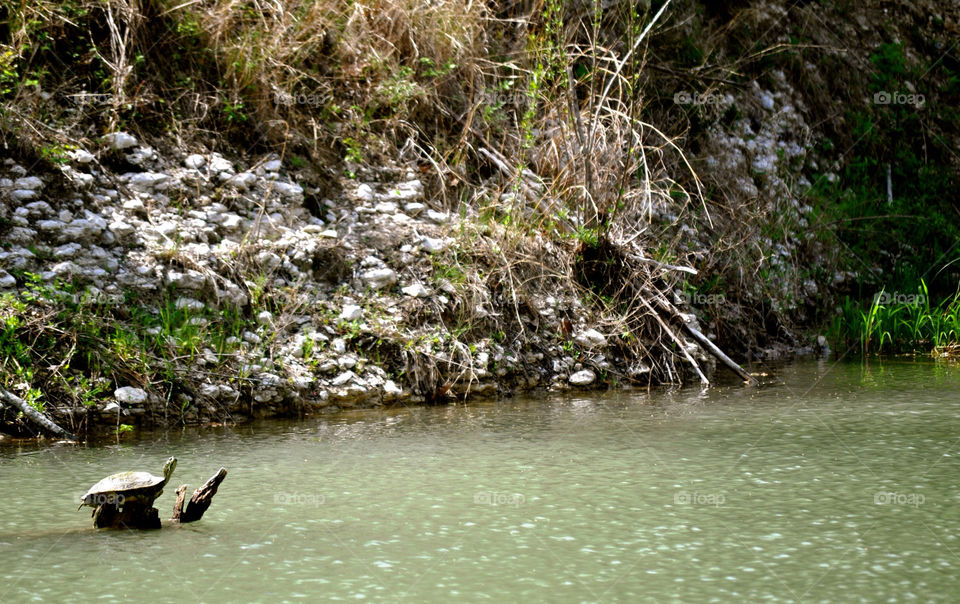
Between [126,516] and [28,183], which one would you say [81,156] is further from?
[126,516]

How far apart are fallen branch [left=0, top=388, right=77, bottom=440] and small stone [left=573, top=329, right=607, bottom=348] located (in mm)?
2911

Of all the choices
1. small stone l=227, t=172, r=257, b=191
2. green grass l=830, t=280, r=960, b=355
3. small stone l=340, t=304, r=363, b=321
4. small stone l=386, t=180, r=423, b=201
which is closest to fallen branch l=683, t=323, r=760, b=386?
green grass l=830, t=280, r=960, b=355

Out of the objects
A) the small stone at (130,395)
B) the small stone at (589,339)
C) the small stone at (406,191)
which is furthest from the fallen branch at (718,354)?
the small stone at (130,395)

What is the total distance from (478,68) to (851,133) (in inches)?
157

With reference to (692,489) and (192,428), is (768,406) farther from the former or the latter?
(192,428)

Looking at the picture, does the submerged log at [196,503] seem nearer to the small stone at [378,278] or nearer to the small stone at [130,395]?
the small stone at [130,395]

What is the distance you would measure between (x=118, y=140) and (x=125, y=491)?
3440 millimetres

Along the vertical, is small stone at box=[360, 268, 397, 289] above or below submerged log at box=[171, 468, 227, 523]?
above

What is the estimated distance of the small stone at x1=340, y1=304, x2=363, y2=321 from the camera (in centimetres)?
563

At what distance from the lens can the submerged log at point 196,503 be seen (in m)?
3.05

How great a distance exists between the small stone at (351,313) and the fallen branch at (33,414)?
1.66m

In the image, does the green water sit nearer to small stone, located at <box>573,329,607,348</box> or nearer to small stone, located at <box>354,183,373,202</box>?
small stone, located at <box>573,329,607,348</box>

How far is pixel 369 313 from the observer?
5695 millimetres

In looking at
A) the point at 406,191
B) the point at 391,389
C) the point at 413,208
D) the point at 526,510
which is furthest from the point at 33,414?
the point at 406,191
